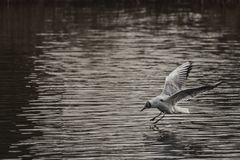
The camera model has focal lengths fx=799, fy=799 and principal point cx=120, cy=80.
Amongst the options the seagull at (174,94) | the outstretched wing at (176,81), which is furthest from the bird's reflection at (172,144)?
the outstretched wing at (176,81)

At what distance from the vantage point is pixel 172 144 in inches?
651

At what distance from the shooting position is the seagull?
17078mm

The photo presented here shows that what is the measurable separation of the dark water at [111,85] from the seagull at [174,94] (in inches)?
20.5

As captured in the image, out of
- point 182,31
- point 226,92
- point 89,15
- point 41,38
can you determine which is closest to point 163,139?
point 226,92

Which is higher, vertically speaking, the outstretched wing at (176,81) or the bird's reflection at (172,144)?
the outstretched wing at (176,81)

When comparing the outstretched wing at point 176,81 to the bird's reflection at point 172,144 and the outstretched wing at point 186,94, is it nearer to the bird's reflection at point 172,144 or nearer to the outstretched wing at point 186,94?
the outstretched wing at point 186,94

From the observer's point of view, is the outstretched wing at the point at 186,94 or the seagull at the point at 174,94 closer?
the outstretched wing at the point at 186,94

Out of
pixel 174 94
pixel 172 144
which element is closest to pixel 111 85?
pixel 174 94

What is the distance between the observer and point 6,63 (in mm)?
29172

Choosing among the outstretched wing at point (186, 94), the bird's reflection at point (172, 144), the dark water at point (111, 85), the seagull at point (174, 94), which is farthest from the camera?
the seagull at point (174, 94)

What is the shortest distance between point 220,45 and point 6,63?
11.1m

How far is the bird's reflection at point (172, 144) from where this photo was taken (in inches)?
623

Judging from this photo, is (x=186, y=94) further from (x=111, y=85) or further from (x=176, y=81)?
(x=111, y=85)

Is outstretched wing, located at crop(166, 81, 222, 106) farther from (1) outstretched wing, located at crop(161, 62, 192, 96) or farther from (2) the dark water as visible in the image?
(2) the dark water
